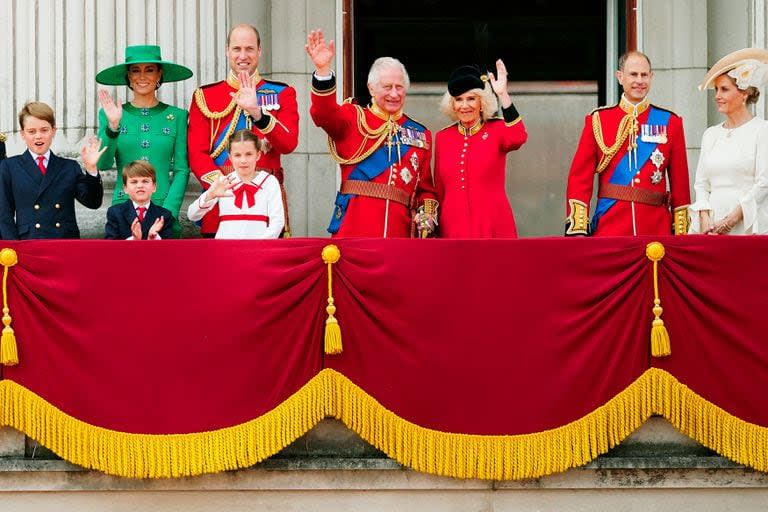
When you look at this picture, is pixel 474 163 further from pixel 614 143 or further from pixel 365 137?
pixel 614 143

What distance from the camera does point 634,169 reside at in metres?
9.70

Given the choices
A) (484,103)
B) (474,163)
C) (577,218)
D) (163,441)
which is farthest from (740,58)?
(163,441)

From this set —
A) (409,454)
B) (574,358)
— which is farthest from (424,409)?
(574,358)

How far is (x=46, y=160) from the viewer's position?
30.7 feet

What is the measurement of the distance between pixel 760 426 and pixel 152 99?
3703 millimetres

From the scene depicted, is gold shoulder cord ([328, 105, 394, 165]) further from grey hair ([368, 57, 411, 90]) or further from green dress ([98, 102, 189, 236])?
green dress ([98, 102, 189, 236])

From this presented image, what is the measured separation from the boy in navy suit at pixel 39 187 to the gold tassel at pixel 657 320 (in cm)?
284

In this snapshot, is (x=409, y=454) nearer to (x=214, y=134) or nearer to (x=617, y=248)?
(x=617, y=248)

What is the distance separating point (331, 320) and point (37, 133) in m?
1.96

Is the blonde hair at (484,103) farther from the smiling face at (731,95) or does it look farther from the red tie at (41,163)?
the red tie at (41,163)

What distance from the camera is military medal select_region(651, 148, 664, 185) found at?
9.68m

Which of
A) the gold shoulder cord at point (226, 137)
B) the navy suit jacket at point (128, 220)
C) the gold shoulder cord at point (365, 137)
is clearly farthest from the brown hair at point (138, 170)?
the gold shoulder cord at point (365, 137)

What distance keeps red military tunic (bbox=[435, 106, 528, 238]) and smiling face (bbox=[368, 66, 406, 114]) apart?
346mm

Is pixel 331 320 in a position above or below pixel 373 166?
below
